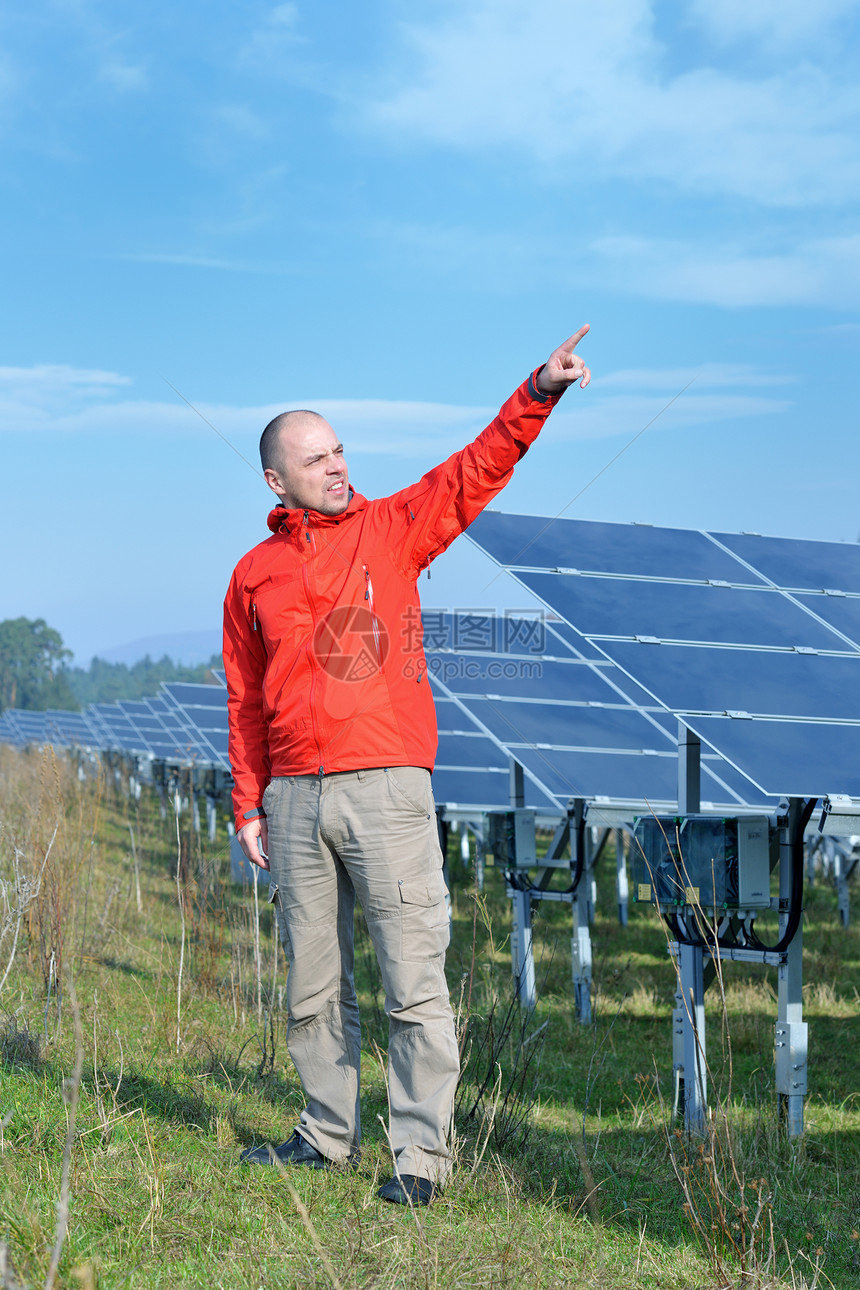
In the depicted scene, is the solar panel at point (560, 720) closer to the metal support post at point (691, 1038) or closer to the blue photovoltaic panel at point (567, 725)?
the blue photovoltaic panel at point (567, 725)

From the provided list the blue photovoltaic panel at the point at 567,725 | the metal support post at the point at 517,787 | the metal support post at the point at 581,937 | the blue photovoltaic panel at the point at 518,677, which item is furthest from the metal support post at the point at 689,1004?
the blue photovoltaic panel at the point at 518,677

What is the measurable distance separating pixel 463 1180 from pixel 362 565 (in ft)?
5.47

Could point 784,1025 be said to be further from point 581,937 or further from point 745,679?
point 581,937

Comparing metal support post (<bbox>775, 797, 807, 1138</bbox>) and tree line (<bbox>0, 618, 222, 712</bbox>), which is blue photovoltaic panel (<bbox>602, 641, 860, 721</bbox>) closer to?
metal support post (<bbox>775, 797, 807, 1138</bbox>)

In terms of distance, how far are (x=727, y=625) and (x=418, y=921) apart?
3.00m

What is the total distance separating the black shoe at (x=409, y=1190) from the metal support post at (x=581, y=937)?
A: 419 centimetres

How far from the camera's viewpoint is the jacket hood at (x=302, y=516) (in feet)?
10.9

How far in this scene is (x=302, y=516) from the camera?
3.33 metres

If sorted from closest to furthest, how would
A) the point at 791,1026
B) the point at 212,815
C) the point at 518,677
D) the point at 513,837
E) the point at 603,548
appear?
the point at 791,1026, the point at 603,548, the point at 513,837, the point at 518,677, the point at 212,815

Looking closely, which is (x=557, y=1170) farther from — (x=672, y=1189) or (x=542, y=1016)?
(x=542, y=1016)

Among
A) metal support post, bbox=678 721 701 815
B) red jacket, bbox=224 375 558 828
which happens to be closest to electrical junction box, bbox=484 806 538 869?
metal support post, bbox=678 721 701 815

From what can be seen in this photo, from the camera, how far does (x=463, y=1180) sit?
3.27 metres

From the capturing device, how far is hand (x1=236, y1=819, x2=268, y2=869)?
3451mm

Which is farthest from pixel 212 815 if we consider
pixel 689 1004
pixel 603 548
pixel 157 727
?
pixel 157 727
